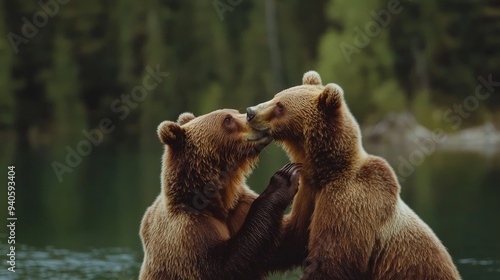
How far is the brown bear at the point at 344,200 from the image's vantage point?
6.87m

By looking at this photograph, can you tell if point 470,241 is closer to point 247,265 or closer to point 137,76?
point 247,265

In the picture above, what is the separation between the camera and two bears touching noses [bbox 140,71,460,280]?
693cm

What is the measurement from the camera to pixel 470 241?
1653cm

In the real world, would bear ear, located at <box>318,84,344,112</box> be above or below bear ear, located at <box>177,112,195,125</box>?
below

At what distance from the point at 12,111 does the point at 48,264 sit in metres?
31.3

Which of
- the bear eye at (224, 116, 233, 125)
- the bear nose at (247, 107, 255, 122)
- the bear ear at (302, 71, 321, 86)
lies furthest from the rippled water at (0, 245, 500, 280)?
the bear nose at (247, 107, 255, 122)

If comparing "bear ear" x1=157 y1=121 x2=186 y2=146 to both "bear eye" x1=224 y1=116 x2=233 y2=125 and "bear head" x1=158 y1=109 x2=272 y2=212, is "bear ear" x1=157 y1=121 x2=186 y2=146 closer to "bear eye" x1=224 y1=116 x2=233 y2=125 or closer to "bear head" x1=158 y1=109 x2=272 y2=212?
"bear head" x1=158 y1=109 x2=272 y2=212

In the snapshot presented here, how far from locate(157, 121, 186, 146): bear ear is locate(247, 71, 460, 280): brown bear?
21.9 inches

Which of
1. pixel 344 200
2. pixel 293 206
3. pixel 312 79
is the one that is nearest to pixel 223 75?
pixel 312 79

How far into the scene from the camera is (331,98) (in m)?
7.03

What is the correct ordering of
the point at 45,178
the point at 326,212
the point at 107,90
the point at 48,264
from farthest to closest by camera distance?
the point at 107,90 < the point at 45,178 < the point at 48,264 < the point at 326,212

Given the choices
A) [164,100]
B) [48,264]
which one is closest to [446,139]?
[164,100]

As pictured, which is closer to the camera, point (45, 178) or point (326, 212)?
point (326, 212)

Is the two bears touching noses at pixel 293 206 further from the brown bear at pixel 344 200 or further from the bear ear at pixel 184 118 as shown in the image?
the bear ear at pixel 184 118
